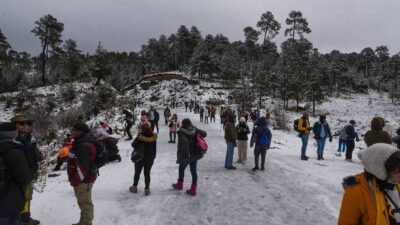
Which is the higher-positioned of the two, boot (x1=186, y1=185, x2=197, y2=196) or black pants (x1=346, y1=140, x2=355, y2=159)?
black pants (x1=346, y1=140, x2=355, y2=159)

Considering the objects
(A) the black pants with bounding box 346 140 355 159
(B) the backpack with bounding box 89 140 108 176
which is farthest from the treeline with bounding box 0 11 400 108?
(B) the backpack with bounding box 89 140 108 176

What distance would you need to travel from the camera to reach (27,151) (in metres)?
4.14

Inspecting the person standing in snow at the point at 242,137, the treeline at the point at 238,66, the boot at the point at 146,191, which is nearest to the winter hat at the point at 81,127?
the boot at the point at 146,191

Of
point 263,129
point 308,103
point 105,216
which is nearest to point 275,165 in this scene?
point 263,129

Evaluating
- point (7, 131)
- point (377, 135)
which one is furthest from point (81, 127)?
point (377, 135)

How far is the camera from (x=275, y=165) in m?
10.6

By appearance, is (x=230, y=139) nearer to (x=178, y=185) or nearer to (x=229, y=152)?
(x=229, y=152)

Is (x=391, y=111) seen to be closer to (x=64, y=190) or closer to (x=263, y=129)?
(x=263, y=129)

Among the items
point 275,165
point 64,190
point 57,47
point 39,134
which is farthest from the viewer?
point 57,47

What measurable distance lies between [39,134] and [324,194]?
53.0 feet

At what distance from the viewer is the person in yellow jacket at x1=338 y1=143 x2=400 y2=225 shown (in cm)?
235

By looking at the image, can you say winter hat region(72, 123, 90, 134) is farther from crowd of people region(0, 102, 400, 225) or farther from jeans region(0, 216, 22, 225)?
jeans region(0, 216, 22, 225)

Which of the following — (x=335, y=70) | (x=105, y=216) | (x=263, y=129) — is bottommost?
(x=105, y=216)

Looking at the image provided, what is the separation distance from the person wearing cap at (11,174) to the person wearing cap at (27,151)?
0.50ft
